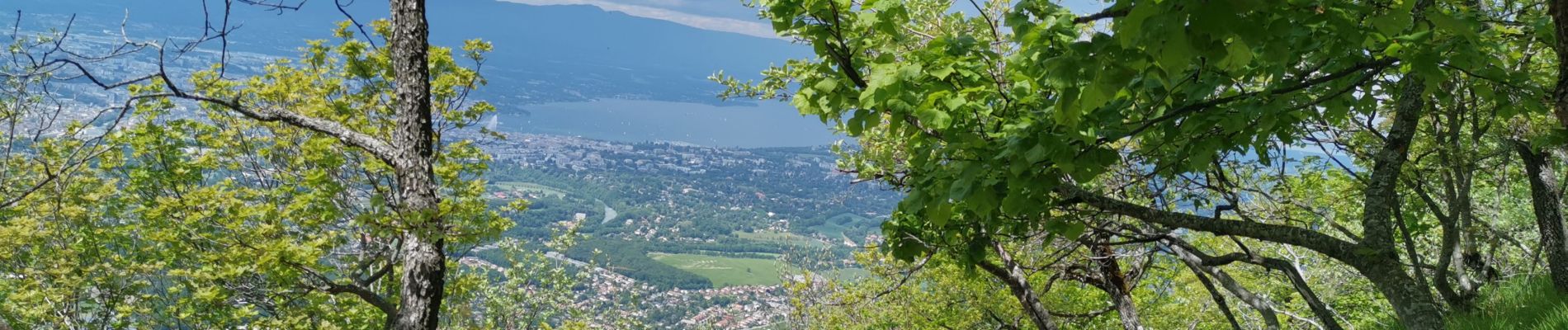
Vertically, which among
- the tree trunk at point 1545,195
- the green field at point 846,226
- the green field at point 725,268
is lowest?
the green field at point 725,268

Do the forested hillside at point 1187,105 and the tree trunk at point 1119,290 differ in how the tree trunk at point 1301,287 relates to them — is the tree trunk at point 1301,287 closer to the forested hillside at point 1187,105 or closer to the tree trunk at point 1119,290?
the forested hillside at point 1187,105

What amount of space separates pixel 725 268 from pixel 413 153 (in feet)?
240

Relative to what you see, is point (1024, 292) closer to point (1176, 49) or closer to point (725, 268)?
point (1176, 49)

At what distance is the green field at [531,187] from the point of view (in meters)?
90.7

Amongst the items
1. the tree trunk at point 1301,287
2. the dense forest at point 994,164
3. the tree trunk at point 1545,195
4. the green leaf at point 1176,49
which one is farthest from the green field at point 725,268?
the green leaf at point 1176,49

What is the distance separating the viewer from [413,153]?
4.60 metres

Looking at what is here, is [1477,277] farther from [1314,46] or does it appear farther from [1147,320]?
[1314,46]

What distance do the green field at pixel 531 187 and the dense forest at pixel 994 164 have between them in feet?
254

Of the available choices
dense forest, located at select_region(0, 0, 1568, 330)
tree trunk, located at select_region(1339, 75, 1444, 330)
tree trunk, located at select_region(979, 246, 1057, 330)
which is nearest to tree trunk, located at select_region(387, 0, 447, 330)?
dense forest, located at select_region(0, 0, 1568, 330)

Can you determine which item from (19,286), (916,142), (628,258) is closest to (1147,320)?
(916,142)

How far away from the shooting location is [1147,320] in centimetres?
1434

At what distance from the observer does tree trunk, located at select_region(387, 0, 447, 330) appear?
458cm

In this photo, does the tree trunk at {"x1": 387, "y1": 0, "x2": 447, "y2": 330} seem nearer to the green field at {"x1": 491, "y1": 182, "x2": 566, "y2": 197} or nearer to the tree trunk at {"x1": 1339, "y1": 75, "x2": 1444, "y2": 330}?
the tree trunk at {"x1": 1339, "y1": 75, "x2": 1444, "y2": 330}

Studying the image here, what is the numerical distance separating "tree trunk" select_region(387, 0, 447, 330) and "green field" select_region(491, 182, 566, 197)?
88112 mm
